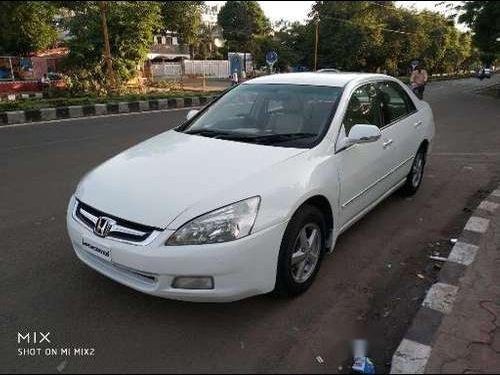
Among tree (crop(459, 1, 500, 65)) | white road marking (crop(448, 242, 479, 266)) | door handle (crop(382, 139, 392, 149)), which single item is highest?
tree (crop(459, 1, 500, 65))

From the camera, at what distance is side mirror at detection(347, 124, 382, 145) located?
359 centimetres

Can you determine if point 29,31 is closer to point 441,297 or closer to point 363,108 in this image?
point 363,108

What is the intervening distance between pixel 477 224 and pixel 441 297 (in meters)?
1.59

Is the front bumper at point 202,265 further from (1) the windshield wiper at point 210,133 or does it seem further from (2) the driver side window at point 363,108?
(2) the driver side window at point 363,108

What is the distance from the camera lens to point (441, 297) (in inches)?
127

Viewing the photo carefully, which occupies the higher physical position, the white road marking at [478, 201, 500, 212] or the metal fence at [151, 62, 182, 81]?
the metal fence at [151, 62, 182, 81]

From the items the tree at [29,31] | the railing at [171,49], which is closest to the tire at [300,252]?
the tree at [29,31]

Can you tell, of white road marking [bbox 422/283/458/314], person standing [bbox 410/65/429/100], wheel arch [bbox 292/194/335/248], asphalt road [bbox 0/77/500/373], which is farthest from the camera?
person standing [bbox 410/65/429/100]

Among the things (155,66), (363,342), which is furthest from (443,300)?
(155,66)

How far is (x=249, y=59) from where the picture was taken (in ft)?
142

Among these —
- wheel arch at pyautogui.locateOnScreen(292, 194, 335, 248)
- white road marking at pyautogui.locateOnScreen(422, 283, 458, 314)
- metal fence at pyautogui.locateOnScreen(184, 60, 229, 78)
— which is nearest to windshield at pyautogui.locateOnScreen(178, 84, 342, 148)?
wheel arch at pyautogui.locateOnScreen(292, 194, 335, 248)

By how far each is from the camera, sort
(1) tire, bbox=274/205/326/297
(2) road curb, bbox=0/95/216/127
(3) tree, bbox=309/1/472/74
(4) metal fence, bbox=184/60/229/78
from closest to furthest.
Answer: (1) tire, bbox=274/205/326/297, (2) road curb, bbox=0/95/216/127, (4) metal fence, bbox=184/60/229/78, (3) tree, bbox=309/1/472/74

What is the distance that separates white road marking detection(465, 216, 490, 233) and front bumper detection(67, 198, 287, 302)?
7.82 ft

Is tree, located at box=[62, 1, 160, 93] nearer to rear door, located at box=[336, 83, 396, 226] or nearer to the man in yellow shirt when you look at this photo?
the man in yellow shirt
